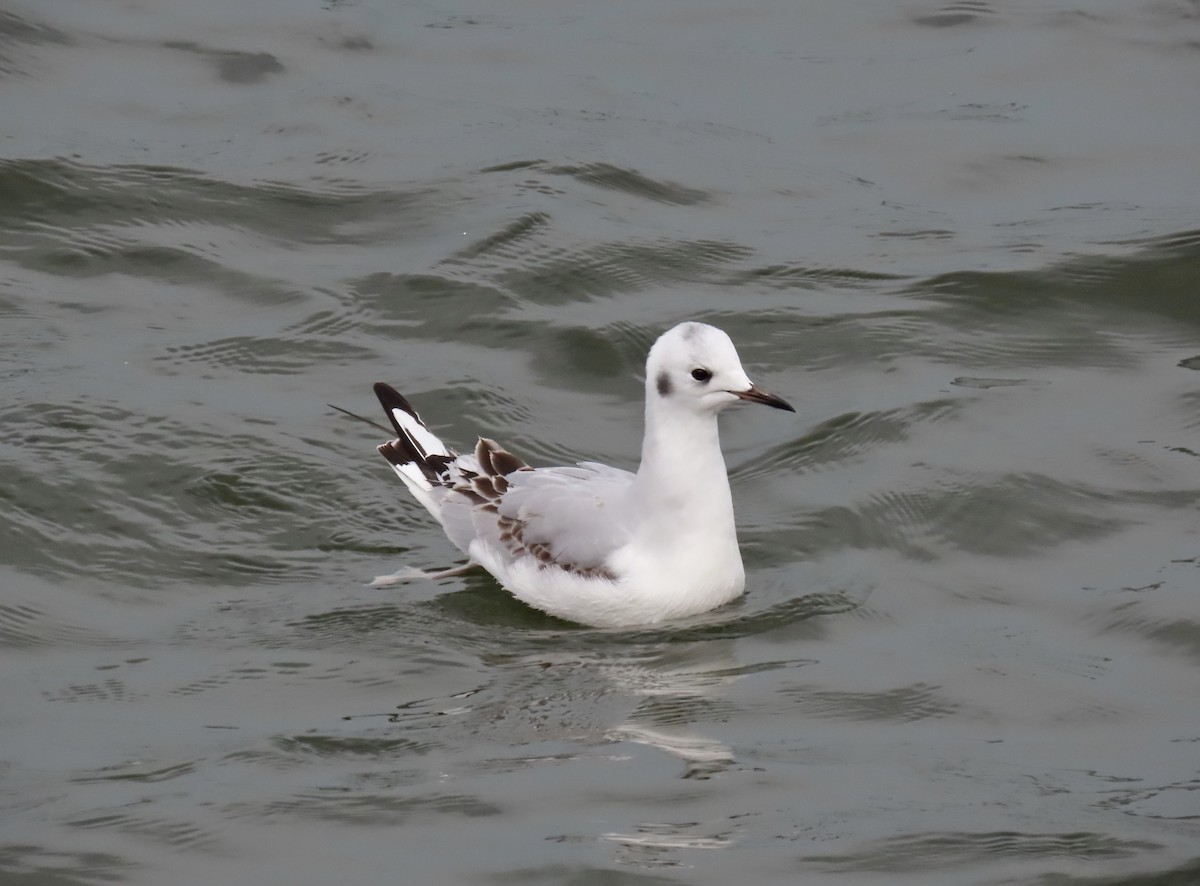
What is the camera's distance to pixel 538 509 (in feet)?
29.5

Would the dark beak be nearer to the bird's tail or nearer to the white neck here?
the white neck

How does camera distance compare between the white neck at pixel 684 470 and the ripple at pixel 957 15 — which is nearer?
the white neck at pixel 684 470

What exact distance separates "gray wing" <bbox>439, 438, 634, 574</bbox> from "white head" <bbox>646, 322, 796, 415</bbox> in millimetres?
621

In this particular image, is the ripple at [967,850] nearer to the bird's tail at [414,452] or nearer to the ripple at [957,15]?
the bird's tail at [414,452]

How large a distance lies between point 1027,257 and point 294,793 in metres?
7.62

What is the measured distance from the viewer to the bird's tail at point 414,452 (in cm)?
973

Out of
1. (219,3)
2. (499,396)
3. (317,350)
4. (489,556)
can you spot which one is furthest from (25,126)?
(489,556)

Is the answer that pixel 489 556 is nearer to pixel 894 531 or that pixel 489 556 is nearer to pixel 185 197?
pixel 894 531

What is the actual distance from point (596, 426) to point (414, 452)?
146 cm

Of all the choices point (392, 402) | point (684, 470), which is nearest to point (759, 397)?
point (684, 470)

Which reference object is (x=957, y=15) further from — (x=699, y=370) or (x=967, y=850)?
(x=967, y=850)

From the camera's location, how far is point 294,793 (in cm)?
679

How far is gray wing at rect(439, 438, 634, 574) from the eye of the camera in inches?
343

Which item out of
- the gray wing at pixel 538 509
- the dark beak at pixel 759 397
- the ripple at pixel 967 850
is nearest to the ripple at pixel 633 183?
the gray wing at pixel 538 509
